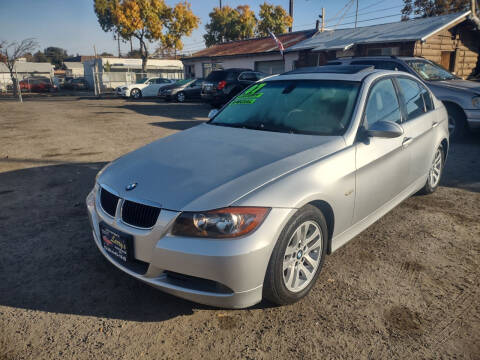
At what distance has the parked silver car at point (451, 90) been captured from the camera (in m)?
7.64

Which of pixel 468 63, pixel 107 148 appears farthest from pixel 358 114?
pixel 468 63

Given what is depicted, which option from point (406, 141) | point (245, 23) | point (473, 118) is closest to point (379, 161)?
point (406, 141)

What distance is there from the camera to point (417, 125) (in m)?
4.00

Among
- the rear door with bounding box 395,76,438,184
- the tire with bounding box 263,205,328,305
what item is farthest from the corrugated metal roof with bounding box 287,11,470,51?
the tire with bounding box 263,205,328,305

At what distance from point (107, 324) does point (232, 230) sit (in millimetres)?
1151

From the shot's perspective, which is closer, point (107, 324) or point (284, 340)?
point (284, 340)

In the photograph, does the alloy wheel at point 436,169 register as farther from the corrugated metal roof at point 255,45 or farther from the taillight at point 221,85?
the corrugated metal roof at point 255,45

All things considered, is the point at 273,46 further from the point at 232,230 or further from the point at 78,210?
the point at 232,230

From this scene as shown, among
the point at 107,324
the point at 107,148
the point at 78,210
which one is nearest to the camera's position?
the point at 107,324

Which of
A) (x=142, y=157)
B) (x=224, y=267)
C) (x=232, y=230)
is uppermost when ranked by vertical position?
(x=142, y=157)

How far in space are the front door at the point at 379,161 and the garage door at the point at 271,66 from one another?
23677mm

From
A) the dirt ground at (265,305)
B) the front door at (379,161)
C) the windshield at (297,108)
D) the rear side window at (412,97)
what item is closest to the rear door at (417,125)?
the rear side window at (412,97)

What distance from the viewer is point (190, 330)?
2.45 metres

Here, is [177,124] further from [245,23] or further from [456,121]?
[245,23]
